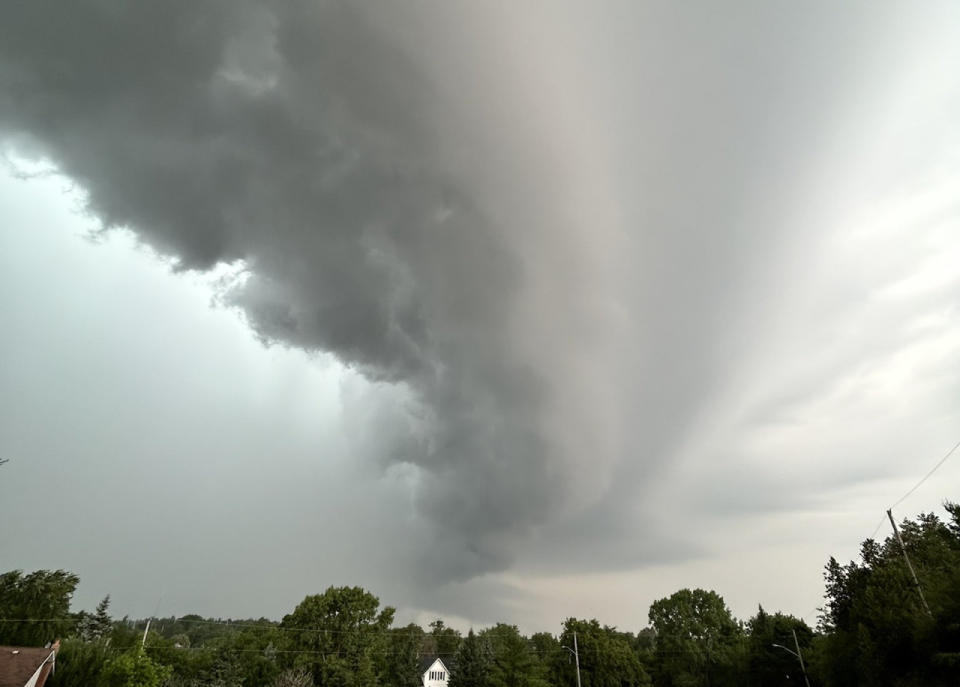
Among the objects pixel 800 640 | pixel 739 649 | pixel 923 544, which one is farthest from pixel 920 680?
pixel 739 649

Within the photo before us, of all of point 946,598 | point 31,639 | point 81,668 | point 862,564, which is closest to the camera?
point 946,598

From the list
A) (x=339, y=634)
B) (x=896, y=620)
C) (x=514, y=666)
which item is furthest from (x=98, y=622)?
(x=896, y=620)

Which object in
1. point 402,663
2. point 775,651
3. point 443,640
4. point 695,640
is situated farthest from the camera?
point 443,640

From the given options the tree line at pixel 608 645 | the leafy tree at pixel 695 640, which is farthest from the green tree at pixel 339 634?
the leafy tree at pixel 695 640

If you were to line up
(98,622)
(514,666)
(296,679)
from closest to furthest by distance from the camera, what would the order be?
(296,679)
(514,666)
(98,622)

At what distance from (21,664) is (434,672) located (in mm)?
93072

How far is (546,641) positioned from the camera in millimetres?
108188

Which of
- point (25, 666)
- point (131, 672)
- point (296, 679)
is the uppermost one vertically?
point (25, 666)

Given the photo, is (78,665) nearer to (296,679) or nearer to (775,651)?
(296,679)

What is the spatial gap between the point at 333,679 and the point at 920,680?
59449 millimetres

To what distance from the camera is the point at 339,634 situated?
217 feet

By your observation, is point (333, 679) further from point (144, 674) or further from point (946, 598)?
point (946, 598)

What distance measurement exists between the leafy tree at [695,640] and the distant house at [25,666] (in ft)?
262

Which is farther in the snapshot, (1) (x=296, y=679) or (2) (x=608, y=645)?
(2) (x=608, y=645)
